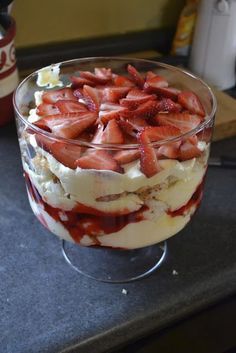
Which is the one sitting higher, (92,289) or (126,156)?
(126,156)

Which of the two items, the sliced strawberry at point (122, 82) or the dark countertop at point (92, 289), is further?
the sliced strawberry at point (122, 82)

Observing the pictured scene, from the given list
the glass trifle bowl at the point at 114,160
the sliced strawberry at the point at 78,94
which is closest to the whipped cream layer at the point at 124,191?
the glass trifle bowl at the point at 114,160

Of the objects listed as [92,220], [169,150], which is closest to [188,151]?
[169,150]

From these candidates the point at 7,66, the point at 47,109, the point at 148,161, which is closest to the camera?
the point at 148,161

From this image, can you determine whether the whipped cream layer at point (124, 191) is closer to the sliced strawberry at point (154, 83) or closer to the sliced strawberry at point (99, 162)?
the sliced strawberry at point (99, 162)

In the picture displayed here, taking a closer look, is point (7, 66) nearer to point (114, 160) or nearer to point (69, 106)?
point (69, 106)

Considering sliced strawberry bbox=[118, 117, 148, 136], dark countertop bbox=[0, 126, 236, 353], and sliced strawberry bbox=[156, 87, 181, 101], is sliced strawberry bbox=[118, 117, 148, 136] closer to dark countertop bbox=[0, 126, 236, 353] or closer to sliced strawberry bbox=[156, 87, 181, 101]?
sliced strawberry bbox=[156, 87, 181, 101]

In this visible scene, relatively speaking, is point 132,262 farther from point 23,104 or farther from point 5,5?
point 5,5

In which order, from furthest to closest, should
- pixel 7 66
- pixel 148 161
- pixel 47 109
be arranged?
pixel 7 66, pixel 47 109, pixel 148 161
